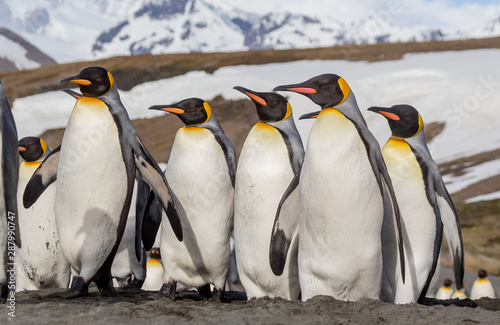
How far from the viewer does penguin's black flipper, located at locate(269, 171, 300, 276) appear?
4750mm

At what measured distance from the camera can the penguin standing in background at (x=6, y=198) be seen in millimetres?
3812

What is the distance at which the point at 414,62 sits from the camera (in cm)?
3203

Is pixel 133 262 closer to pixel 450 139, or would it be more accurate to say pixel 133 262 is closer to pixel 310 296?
pixel 310 296

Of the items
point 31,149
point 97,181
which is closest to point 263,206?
point 97,181

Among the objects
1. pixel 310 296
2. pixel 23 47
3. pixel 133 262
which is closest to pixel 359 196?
pixel 310 296

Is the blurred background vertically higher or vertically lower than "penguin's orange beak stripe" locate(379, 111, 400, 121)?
higher

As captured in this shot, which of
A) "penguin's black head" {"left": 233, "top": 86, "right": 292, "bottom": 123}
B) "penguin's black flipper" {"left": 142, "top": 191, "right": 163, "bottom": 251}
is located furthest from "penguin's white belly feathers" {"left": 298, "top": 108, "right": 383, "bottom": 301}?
"penguin's black flipper" {"left": 142, "top": 191, "right": 163, "bottom": 251}

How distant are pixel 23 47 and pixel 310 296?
97436 millimetres

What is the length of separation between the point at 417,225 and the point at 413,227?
0.03 meters

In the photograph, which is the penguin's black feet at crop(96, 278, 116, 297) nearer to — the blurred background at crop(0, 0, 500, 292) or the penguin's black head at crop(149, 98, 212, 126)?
the penguin's black head at crop(149, 98, 212, 126)

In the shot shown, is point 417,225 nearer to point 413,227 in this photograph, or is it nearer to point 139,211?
point 413,227

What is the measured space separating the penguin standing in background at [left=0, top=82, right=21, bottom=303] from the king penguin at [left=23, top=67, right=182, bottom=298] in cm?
73

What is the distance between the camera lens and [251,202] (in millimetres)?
5047

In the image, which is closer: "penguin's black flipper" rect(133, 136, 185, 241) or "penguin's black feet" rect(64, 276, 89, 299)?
"penguin's black feet" rect(64, 276, 89, 299)
